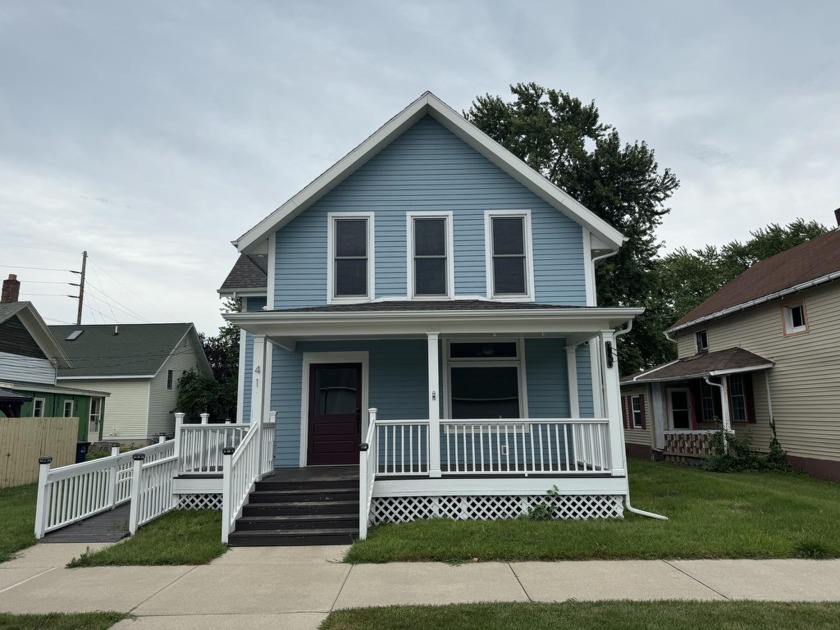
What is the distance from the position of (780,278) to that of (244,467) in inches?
605

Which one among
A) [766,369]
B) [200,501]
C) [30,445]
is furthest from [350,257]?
[766,369]

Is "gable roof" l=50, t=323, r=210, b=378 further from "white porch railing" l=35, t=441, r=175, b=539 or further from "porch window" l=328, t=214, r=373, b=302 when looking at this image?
"porch window" l=328, t=214, r=373, b=302

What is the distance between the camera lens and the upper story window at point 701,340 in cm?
1950

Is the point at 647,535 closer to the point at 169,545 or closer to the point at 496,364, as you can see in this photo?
Result: the point at 496,364

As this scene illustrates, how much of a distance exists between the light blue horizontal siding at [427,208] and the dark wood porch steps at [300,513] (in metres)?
3.61

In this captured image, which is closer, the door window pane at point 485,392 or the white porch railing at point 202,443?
the white porch railing at point 202,443

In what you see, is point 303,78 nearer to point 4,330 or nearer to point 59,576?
point 59,576

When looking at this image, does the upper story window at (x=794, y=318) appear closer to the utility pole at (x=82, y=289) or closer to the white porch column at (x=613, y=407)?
the white porch column at (x=613, y=407)

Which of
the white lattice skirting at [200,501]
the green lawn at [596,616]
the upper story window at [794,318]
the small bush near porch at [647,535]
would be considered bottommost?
the green lawn at [596,616]

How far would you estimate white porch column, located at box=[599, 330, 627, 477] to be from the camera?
8.47m

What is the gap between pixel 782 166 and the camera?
2197cm

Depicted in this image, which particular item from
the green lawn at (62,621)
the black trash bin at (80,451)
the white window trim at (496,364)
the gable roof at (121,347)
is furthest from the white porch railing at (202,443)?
the gable roof at (121,347)

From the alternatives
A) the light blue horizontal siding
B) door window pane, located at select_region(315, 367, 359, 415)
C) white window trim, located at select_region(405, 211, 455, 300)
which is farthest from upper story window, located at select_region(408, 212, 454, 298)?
door window pane, located at select_region(315, 367, 359, 415)

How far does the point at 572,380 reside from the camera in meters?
10.4
